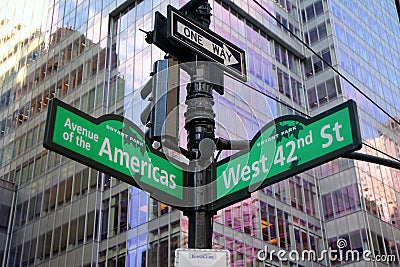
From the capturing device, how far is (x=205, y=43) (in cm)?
598

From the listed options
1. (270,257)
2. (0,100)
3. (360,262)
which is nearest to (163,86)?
(270,257)

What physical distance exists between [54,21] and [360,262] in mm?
29116

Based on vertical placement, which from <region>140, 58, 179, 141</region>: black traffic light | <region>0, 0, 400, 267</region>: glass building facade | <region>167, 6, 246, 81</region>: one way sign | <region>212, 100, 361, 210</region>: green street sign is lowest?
<region>212, 100, 361, 210</region>: green street sign

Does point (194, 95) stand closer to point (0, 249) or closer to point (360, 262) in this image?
point (360, 262)

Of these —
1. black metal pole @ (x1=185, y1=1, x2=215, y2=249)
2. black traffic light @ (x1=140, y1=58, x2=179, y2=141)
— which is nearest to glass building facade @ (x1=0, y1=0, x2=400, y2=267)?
black metal pole @ (x1=185, y1=1, x2=215, y2=249)

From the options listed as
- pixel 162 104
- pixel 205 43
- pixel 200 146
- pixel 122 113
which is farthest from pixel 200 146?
pixel 122 113

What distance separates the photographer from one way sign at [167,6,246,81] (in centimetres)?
577

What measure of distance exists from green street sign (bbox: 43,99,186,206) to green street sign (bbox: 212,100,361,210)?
18.7 inches

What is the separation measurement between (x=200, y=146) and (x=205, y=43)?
47.0 inches

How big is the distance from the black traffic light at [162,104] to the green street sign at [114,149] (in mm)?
168

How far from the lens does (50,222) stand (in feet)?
120

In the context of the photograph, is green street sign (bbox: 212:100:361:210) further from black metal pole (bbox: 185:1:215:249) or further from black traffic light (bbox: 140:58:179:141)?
black traffic light (bbox: 140:58:179:141)

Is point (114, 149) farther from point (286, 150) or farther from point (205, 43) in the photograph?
point (205, 43)

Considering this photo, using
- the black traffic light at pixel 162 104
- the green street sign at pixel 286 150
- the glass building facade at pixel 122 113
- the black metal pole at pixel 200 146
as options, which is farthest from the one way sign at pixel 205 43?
the glass building facade at pixel 122 113
